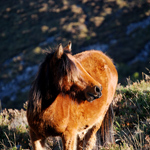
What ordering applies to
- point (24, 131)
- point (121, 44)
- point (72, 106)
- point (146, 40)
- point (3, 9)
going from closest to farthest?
point (72, 106), point (24, 131), point (146, 40), point (121, 44), point (3, 9)

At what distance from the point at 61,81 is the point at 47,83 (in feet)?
0.68

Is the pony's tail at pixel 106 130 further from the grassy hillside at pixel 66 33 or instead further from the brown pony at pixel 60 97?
the grassy hillside at pixel 66 33

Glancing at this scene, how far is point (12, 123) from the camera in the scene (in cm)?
448

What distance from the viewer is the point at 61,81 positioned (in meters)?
2.46

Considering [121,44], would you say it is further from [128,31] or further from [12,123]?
[12,123]

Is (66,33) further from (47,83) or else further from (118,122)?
(47,83)

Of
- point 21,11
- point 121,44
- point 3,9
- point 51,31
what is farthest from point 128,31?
point 3,9

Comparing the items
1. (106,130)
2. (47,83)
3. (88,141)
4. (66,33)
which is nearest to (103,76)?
(106,130)

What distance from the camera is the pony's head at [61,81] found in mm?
2406

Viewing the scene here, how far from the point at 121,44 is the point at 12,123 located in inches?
921

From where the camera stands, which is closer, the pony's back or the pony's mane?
the pony's mane

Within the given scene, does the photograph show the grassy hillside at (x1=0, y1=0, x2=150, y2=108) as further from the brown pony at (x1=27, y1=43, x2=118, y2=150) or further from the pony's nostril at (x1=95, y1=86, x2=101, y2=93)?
the pony's nostril at (x1=95, y1=86, x2=101, y2=93)

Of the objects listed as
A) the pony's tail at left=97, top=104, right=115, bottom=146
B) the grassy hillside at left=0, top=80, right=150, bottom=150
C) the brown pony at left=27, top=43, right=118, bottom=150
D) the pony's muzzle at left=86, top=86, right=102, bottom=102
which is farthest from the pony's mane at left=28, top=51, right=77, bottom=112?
the pony's tail at left=97, top=104, right=115, bottom=146

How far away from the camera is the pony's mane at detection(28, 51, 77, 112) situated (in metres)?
2.44
